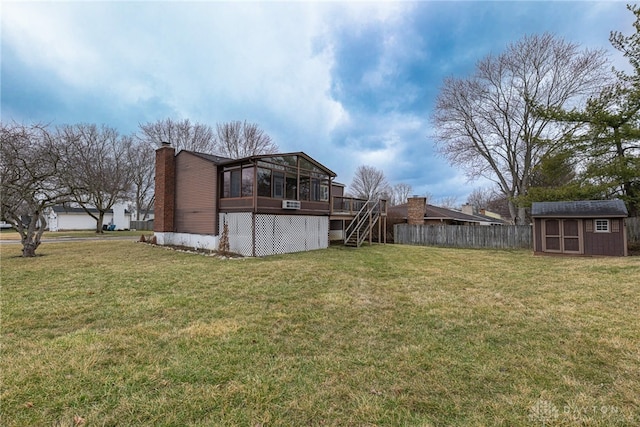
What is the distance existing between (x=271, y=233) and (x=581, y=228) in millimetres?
13375

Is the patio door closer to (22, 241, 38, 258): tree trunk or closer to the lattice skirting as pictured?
the lattice skirting

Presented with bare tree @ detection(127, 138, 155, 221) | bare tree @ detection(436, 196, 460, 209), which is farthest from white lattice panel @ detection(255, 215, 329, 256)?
bare tree @ detection(436, 196, 460, 209)

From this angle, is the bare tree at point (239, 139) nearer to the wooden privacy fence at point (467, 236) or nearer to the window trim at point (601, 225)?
the wooden privacy fence at point (467, 236)

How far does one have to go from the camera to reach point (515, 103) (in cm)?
1959

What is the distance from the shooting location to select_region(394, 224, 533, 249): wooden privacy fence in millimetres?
16000

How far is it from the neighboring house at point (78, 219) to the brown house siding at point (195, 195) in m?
26.5

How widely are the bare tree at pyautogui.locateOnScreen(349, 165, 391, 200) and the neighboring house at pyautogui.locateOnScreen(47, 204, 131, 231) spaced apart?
3248 centimetres

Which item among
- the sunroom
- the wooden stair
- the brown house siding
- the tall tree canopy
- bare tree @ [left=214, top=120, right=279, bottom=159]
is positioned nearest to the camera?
the sunroom

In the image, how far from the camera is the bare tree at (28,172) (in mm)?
10148

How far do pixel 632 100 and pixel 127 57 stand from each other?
22399 mm

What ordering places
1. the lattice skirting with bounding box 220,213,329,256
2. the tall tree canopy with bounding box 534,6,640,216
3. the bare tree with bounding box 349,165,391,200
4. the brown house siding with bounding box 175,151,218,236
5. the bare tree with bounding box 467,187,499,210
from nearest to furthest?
the lattice skirting with bounding box 220,213,329,256, the tall tree canopy with bounding box 534,6,640,216, the brown house siding with bounding box 175,151,218,236, the bare tree with bounding box 349,165,391,200, the bare tree with bounding box 467,187,499,210

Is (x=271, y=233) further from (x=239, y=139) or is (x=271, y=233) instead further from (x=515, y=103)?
(x=239, y=139)

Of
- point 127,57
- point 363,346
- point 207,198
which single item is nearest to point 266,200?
point 207,198

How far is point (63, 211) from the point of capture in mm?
33000
